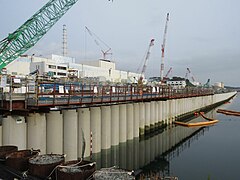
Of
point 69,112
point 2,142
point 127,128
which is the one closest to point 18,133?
point 2,142

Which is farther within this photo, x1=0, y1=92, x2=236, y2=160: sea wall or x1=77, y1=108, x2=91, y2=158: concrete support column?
x1=77, y1=108, x2=91, y2=158: concrete support column

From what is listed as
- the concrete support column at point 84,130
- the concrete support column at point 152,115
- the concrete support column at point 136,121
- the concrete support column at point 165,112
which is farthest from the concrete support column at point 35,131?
the concrete support column at point 165,112

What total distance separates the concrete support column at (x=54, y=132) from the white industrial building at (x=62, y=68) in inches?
2327

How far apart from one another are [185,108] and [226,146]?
853 inches

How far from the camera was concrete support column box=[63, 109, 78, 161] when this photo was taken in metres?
17.4

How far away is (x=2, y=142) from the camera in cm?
1380

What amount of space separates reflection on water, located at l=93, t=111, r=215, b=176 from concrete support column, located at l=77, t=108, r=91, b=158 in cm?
154

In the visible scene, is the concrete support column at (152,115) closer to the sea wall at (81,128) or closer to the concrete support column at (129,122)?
the sea wall at (81,128)

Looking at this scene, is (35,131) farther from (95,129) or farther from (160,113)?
(160,113)

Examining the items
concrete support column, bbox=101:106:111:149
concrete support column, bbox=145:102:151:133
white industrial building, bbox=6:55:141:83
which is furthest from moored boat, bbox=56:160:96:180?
white industrial building, bbox=6:55:141:83

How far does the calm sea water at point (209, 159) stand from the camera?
18.6 m

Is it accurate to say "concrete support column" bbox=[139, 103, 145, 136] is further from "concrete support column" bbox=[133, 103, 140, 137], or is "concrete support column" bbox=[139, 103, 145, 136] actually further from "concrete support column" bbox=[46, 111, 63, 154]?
"concrete support column" bbox=[46, 111, 63, 154]

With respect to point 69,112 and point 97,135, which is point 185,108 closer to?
→ point 97,135

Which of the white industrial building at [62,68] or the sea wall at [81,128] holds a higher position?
the white industrial building at [62,68]
